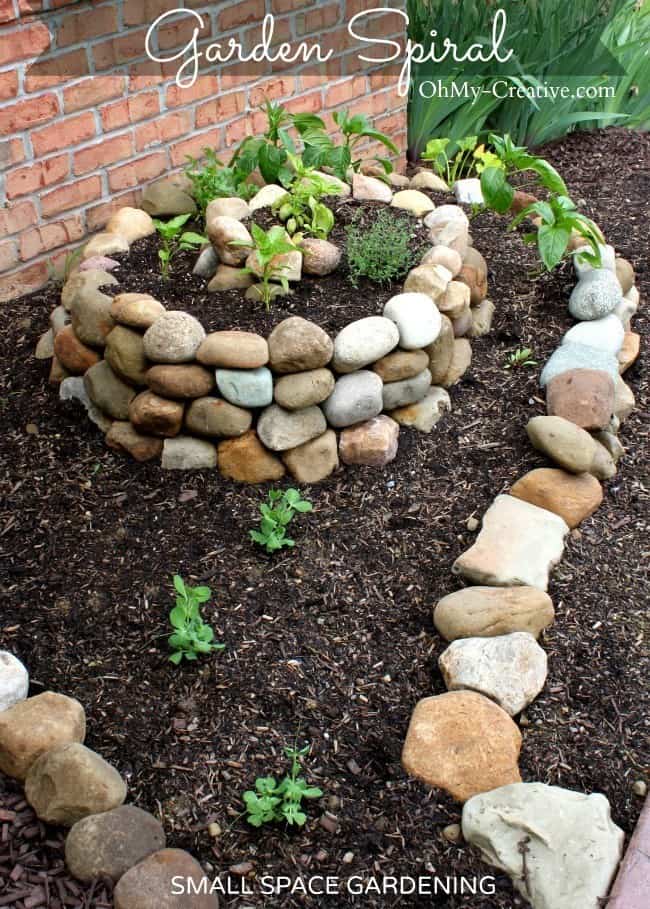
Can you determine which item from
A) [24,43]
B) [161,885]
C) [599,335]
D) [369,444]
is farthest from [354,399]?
[24,43]

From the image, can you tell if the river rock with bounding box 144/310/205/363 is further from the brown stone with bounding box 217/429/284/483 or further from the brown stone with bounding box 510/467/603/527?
the brown stone with bounding box 510/467/603/527

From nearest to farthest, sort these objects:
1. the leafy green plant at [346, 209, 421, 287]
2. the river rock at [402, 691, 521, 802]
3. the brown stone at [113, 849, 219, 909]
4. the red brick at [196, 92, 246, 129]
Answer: the brown stone at [113, 849, 219, 909], the river rock at [402, 691, 521, 802], the leafy green plant at [346, 209, 421, 287], the red brick at [196, 92, 246, 129]

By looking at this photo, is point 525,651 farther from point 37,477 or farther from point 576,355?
point 37,477

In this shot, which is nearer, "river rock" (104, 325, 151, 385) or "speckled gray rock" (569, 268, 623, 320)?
"river rock" (104, 325, 151, 385)

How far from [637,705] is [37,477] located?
186 centimetres

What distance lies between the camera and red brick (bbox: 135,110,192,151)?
3639 mm

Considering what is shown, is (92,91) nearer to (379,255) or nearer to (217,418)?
(379,255)

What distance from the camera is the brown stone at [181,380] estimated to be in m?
2.82

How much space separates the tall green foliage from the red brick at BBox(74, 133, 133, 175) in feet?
5.61

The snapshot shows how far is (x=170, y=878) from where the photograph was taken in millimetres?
1867

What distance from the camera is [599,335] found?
3.36 m

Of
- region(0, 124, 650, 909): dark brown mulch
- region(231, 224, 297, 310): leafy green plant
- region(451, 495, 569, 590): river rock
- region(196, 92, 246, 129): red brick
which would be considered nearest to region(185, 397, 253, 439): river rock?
region(0, 124, 650, 909): dark brown mulch

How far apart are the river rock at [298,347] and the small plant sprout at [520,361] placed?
0.81m

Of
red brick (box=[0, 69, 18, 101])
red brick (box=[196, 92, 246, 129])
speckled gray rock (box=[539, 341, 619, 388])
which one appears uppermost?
red brick (box=[0, 69, 18, 101])
